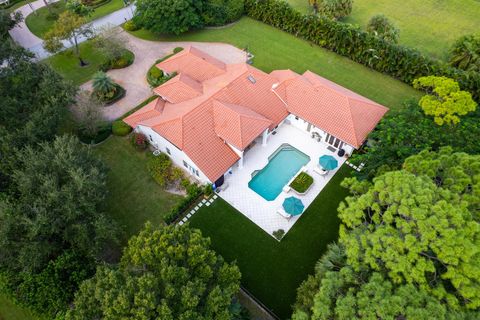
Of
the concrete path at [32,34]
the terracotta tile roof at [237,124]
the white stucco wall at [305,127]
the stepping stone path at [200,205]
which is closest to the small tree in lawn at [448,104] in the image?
the white stucco wall at [305,127]

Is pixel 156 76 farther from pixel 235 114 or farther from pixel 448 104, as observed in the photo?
pixel 448 104

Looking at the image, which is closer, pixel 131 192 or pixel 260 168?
pixel 131 192

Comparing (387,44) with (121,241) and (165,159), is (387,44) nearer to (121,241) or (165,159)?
(165,159)

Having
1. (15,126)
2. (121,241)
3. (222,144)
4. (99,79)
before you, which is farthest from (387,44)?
(15,126)

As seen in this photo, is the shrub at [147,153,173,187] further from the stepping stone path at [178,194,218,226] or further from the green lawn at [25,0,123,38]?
the green lawn at [25,0,123,38]

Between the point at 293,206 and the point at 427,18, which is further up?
the point at 427,18

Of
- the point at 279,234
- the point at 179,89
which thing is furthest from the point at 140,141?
the point at 279,234

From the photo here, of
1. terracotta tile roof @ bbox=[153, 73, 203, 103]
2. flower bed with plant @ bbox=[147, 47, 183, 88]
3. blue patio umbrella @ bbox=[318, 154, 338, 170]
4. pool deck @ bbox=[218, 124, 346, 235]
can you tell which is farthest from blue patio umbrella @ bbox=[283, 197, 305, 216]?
flower bed with plant @ bbox=[147, 47, 183, 88]
